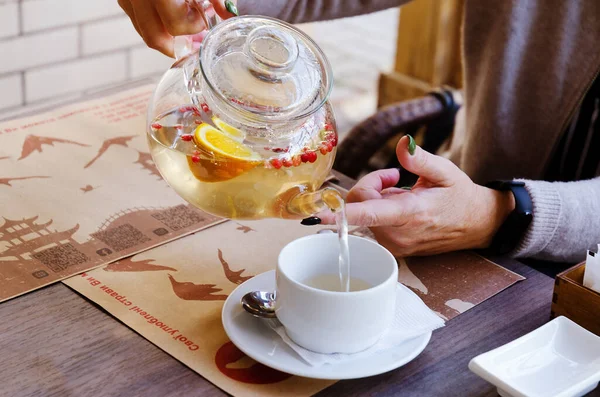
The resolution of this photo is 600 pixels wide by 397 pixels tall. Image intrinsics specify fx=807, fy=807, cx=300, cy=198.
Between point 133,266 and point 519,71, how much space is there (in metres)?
0.71

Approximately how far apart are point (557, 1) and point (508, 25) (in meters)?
0.08

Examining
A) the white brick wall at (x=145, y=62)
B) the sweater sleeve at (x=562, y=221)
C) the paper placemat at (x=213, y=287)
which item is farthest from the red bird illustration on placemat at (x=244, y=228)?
the white brick wall at (x=145, y=62)

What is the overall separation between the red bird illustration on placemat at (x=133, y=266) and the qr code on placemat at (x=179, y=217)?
8cm

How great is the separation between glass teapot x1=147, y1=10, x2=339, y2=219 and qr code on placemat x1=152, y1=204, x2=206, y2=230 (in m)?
0.13

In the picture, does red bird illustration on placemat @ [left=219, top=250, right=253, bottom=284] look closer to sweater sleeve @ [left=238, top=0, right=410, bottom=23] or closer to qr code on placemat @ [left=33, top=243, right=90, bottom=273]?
qr code on placemat @ [left=33, top=243, right=90, bottom=273]

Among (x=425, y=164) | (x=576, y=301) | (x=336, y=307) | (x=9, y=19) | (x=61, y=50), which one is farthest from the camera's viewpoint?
(x=61, y=50)

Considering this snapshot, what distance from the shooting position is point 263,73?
29.9 inches

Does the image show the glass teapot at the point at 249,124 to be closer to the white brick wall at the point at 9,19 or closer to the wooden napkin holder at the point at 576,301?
the wooden napkin holder at the point at 576,301

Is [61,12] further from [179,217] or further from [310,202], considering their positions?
[310,202]

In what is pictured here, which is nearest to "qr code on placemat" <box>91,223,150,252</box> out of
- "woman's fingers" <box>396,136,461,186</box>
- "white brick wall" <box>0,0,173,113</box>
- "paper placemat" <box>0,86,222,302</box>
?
"paper placemat" <box>0,86,222,302</box>

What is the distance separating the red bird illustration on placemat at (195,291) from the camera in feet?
2.71

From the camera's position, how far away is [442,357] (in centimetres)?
75

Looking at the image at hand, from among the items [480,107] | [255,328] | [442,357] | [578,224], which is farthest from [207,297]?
[480,107]

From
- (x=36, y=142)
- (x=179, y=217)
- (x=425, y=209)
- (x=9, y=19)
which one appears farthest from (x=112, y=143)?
(x=9, y=19)
